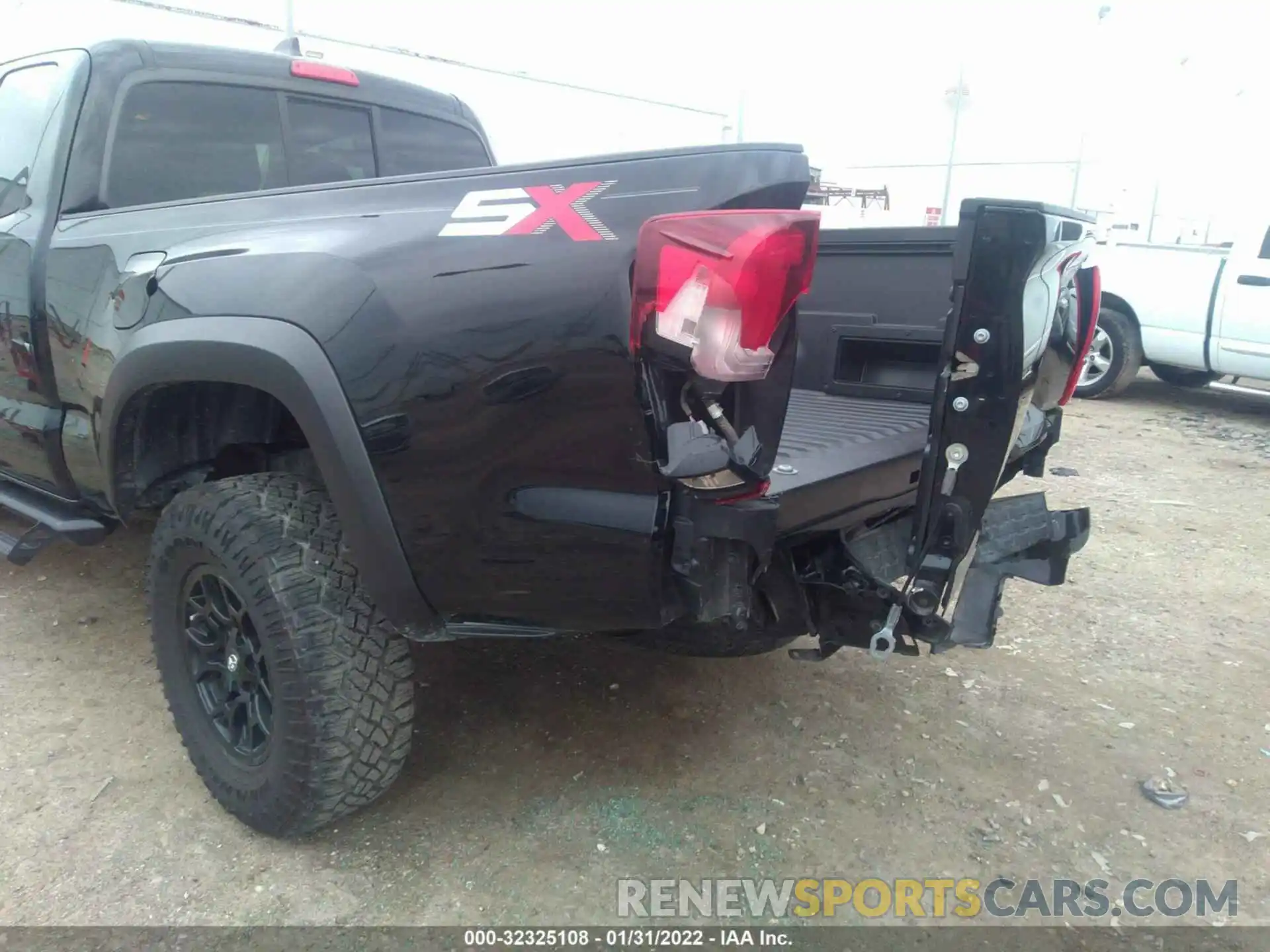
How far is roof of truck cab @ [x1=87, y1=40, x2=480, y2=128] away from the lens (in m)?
2.89

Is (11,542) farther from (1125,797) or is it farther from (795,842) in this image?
(1125,797)

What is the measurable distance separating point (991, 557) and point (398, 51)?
9.68 metres

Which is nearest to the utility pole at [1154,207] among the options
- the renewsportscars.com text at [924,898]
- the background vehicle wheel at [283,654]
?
the renewsportscars.com text at [924,898]

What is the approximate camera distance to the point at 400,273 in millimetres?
1877

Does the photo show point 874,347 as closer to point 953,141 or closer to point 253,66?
point 253,66

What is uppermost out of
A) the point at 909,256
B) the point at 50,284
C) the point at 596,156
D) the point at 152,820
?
the point at 596,156

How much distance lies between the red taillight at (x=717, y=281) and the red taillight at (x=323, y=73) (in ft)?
7.09

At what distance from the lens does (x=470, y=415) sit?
186 centimetres

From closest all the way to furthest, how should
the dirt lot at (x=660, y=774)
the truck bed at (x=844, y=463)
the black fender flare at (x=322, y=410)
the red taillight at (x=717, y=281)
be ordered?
the red taillight at (x=717, y=281) < the black fender flare at (x=322, y=410) < the truck bed at (x=844, y=463) < the dirt lot at (x=660, y=774)

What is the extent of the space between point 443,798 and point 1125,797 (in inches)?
75.5

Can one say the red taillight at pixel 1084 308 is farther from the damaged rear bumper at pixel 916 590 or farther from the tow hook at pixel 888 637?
the tow hook at pixel 888 637

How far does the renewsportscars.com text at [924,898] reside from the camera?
7.24 feet

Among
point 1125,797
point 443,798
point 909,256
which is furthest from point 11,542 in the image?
point 1125,797

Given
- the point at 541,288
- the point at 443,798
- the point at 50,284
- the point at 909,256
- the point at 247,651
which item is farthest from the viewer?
the point at 909,256
